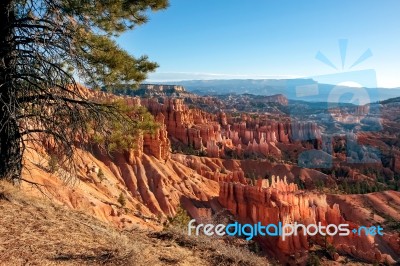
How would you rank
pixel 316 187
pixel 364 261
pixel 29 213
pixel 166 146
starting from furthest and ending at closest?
pixel 316 187 → pixel 166 146 → pixel 364 261 → pixel 29 213

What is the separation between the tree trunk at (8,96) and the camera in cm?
768

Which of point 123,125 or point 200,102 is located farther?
point 200,102

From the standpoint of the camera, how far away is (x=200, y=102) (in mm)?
161625

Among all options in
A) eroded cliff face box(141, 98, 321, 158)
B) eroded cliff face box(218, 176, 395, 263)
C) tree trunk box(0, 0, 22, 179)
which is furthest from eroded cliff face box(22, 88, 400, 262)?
eroded cliff face box(141, 98, 321, 158)

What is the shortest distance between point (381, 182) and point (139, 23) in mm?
65083

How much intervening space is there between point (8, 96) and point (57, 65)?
1289 millimetres

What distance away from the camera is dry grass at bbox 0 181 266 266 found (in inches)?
228

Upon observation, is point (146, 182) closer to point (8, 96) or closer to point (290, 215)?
point (290, 215)

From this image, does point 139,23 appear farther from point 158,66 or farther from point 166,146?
point 166,146

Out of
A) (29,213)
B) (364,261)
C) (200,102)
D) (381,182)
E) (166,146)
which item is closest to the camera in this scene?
(29,213)

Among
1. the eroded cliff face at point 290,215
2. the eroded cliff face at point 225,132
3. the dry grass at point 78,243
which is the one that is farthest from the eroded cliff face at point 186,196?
the eroded cliff face at point 225,132

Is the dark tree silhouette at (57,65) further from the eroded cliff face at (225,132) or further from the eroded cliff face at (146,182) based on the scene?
the eroded cliff face at (225,132)

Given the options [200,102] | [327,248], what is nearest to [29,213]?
[327,248]

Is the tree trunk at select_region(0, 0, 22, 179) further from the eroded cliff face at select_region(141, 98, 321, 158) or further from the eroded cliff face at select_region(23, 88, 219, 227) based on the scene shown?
the eroded cliff face at select_region(141, 98, 321, 158)
